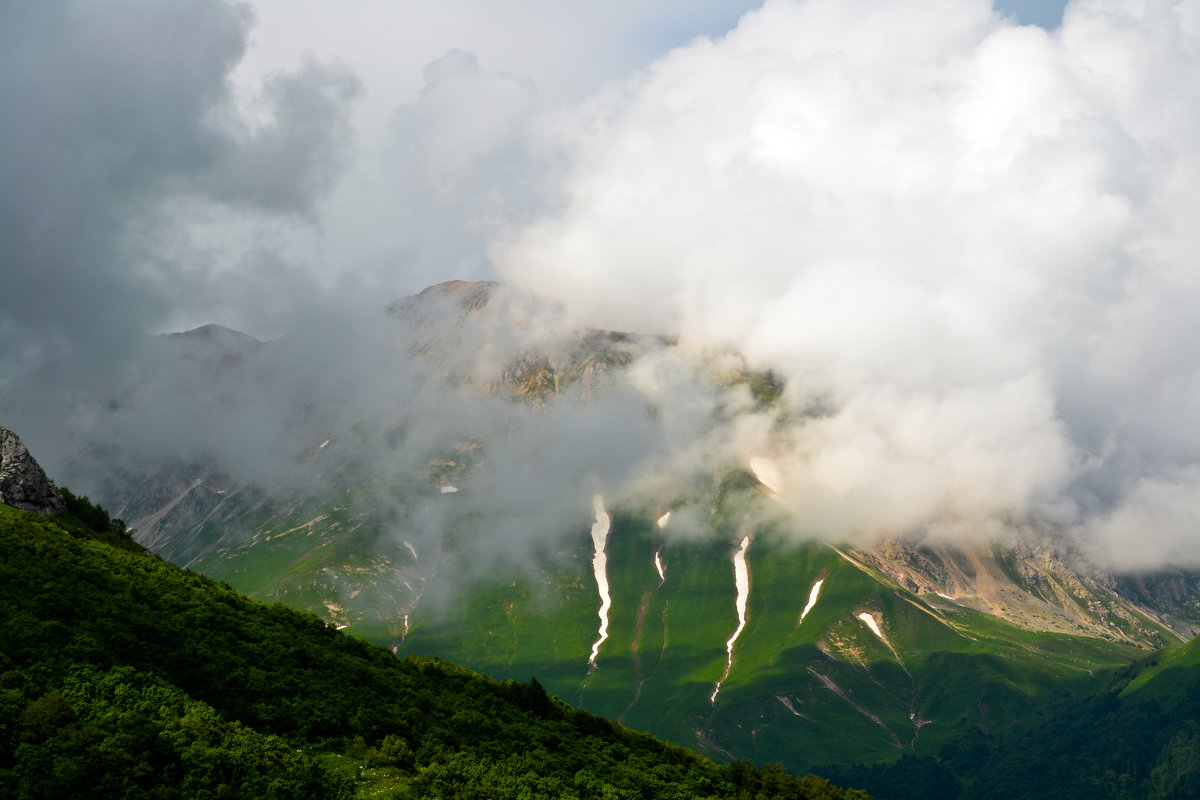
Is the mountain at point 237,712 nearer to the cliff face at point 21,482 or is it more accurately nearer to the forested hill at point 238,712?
the forested hill at point 238,712

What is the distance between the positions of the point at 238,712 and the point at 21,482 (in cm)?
5474

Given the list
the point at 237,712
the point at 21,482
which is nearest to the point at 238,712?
the point at 237,712

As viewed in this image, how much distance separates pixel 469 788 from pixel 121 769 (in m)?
31.6

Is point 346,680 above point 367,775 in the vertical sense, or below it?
above

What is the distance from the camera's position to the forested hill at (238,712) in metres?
71.1

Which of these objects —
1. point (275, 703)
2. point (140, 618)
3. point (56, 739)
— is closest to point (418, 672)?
point (275, 703)

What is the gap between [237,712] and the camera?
290ft

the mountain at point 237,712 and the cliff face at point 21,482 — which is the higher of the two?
the cliff face at point 21,482

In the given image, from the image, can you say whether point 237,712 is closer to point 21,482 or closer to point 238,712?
point 238,712

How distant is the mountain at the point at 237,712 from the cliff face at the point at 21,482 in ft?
10.4

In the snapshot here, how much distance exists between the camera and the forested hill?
7106 cm

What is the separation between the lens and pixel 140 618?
305 feet

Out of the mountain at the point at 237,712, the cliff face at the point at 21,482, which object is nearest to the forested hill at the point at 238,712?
the mountain at the point at 237,712

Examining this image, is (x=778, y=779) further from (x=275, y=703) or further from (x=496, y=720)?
(x=275, y=703)
